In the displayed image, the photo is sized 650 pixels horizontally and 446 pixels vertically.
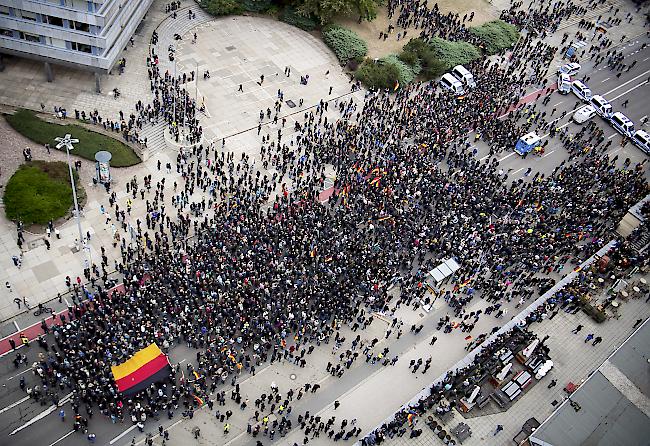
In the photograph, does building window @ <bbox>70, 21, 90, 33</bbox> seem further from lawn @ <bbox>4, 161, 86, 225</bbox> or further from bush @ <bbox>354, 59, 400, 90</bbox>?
bush @ <bbox>354, 59, 400, 90</bbox>

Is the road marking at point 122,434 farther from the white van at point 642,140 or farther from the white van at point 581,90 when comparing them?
the white van at point 581,90

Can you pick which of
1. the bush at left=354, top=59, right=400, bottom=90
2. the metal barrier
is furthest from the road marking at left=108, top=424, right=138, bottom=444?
the bush at left=354, top=59, right=400, bottom=90

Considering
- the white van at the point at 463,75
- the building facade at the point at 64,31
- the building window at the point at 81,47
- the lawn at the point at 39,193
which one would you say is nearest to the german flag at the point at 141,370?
the lawn at the point at 39,193

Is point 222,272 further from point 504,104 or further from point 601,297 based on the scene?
point 504,104

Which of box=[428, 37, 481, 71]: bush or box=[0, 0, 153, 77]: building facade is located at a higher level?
box=[0, 0, 153, 77]: building facade

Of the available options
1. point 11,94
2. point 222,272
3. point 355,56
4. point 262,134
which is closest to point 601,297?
point 222,272
